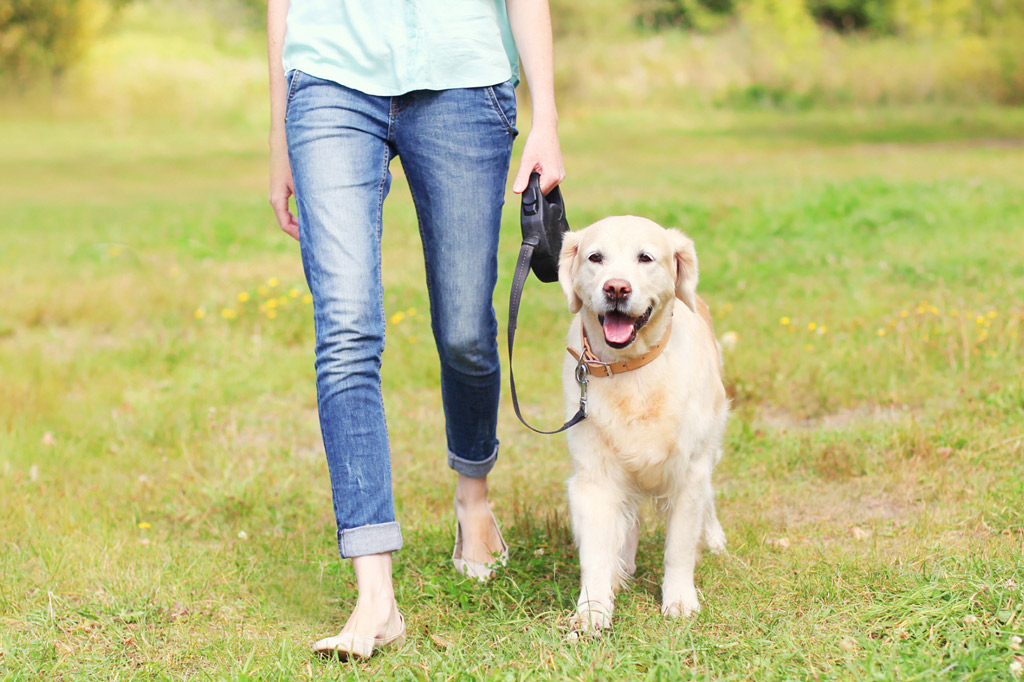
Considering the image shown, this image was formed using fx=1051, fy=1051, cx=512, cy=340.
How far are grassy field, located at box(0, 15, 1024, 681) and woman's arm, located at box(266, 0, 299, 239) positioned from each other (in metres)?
1.08

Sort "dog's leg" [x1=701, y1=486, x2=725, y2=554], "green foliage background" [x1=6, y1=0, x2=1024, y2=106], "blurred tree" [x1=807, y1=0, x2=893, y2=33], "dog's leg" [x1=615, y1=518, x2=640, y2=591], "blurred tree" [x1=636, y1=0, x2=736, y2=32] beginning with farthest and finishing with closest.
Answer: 1. "blurred tree" [x1=636, y1=0, x2=736, y2=32]
2. "blurred tree" [x1=807, y1=0, x2=893, y2=33]
3. "green foliage background" [x1=6, y1=0, x2=1024, y2=106]
4. "dog's leg" [x1=701, y1=486, x2=725, y2=554]
5. "dog's leg" [x1=615, y1=518, x2=640, y2=591]

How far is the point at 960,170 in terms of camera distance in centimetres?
1162

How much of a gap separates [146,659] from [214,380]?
9.23 feet

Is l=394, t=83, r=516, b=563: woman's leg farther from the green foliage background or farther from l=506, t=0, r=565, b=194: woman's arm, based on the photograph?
the green foliage background

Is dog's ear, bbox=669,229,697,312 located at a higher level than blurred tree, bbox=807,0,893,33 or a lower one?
higher

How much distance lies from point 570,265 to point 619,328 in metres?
0.36

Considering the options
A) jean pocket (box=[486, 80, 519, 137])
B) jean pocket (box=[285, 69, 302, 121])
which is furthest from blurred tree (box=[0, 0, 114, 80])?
jean pocket (box=[486, 80, 519, 137])

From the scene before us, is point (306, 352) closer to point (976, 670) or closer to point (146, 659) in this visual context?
point (146, 659)

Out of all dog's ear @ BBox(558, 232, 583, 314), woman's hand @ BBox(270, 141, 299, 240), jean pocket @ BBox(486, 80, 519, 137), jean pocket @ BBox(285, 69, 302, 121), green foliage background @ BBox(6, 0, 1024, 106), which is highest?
jean pocket @ BBox(285, 69, 302, 121)

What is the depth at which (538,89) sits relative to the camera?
2.90 metres

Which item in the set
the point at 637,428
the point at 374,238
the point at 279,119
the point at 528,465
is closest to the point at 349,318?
the point at 374,238

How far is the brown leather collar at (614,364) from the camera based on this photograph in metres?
2.82

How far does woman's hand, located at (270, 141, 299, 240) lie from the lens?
2973mm

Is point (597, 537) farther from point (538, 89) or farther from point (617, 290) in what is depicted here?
point (538, 89)
